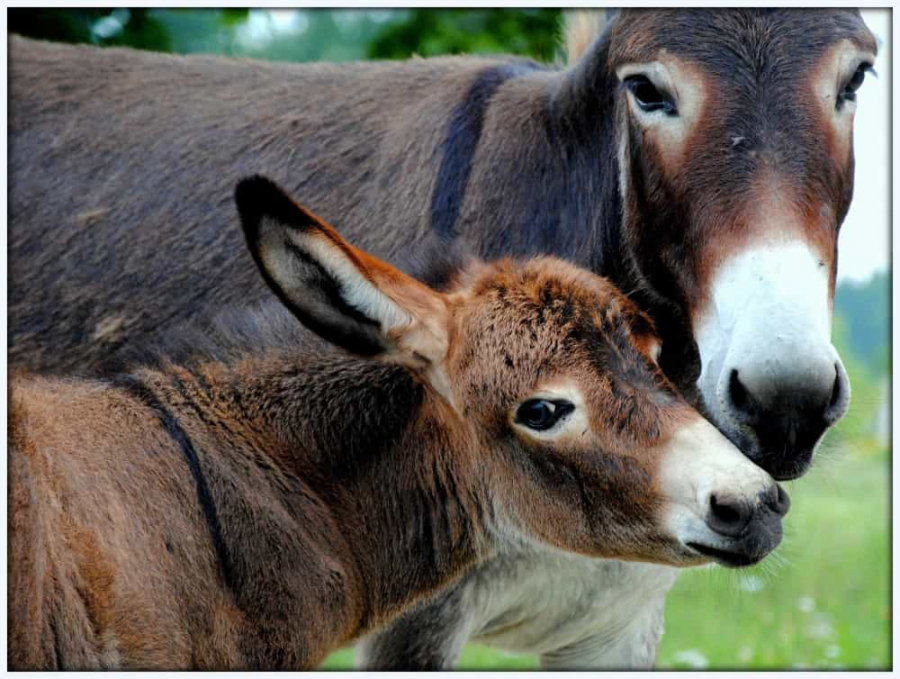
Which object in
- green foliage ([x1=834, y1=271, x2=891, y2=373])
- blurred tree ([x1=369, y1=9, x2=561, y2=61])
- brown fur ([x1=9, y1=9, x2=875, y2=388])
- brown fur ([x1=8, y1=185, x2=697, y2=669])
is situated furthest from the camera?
green foliage ([x1=834, y1=271, x2=891, y2=373])

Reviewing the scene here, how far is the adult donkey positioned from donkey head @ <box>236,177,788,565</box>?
284 millimetres

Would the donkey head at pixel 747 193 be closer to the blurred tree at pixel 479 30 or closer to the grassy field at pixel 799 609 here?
the grassy field at pixel 799 609

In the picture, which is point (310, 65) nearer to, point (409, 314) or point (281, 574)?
point (409, 314)

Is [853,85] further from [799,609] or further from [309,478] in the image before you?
[799,609]

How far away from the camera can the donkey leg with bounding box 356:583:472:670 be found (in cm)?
454

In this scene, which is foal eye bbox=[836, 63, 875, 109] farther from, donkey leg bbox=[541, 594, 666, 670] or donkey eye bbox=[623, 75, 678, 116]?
donkey leg bbox=[541, 594, 666, 670]

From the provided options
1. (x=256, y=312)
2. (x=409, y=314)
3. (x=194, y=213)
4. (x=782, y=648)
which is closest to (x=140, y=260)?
(x=194, y=213)

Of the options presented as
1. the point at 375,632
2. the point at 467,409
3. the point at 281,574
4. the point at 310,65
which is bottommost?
the point at 375,632

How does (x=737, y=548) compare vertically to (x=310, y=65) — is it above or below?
below

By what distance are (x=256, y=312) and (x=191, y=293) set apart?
25.9 inches

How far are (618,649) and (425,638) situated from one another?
1.06 meters

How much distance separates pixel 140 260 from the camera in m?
5.00

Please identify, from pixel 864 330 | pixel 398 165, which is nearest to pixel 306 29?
pixel 398 165

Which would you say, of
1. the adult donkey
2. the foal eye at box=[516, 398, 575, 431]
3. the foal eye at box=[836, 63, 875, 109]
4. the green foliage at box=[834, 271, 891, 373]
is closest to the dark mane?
the adult donkey
